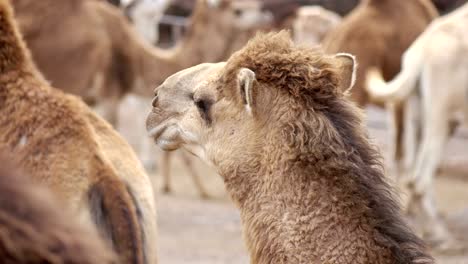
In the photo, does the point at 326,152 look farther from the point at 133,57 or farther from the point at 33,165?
the point at 133,57

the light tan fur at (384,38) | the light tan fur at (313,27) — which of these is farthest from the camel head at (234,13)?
the light tan fur at (384,38)

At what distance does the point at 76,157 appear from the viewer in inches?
150

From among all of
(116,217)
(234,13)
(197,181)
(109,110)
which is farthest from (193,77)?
(234,13)

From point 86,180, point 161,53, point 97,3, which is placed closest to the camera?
point 86,180

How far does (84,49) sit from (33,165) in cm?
539

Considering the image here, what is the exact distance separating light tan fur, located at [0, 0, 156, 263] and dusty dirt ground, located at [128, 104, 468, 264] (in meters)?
2.69

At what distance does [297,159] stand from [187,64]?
8672mm

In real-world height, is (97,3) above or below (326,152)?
below

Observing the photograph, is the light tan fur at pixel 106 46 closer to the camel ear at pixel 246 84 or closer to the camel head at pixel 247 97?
the camel head at pixel 247 97

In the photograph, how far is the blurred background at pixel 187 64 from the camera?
29.0 feet

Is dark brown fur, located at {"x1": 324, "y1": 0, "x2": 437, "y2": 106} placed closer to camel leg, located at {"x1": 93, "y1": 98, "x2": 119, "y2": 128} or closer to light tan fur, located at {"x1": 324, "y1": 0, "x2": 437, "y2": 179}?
light tan fur, located at {"x1": 324, "y1": 0, "x2": 437, "y2": 179}

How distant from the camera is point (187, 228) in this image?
9.40 metres

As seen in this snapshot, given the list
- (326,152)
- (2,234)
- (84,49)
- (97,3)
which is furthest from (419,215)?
(2,234)

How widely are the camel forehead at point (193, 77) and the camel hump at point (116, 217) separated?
0.41 meters
